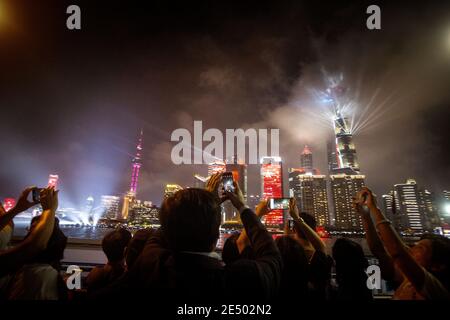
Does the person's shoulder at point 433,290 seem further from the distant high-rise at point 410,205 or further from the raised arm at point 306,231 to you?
the distant high-rise at point 410,205

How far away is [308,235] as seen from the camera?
240 cm

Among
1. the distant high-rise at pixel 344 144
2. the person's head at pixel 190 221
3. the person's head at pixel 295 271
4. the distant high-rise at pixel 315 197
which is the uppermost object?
the distant high-rise at pixel 344 144

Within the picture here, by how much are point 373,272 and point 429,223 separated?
408 ft

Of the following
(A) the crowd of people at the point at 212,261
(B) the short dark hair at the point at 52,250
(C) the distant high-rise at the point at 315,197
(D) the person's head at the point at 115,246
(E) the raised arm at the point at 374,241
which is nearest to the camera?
(A) the crowd of people at the point at 212,261

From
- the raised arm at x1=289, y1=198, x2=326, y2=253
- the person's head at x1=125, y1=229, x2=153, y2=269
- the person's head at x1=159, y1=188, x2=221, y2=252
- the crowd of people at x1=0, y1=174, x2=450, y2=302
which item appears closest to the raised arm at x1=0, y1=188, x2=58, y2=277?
the crowd of people at x1=0, y1=174, x2=450, y2=302

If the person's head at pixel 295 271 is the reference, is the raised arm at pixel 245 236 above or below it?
above

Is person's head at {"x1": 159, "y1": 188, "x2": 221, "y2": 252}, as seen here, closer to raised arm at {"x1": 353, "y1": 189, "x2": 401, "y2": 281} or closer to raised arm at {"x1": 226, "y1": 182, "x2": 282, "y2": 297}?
raised arm at {"x1": 226, "y1": 182, "x2": 282, "y2": 297}

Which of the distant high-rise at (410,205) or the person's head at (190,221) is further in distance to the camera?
the distant high-rise at (410,205)

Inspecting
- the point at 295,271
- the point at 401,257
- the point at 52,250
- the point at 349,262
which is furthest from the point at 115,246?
the point at 401,257

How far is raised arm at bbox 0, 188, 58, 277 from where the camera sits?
134cm

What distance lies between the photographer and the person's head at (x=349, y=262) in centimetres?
206

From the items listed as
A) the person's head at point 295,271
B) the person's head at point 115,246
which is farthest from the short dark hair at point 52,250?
the person's head at point 295,271
